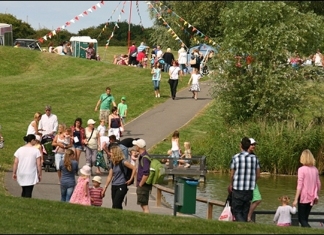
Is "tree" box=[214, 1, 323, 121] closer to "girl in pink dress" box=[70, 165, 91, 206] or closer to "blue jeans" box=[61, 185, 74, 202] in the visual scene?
"blue jeans" box=[61, 185, 74, 202]

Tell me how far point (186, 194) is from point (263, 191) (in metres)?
11.6

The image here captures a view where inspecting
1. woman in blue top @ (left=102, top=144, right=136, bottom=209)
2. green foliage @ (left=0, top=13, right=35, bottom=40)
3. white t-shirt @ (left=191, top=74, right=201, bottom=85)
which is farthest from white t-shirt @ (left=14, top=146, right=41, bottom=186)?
green foliage @ (left=0, top=13, right=35, bottom=40)

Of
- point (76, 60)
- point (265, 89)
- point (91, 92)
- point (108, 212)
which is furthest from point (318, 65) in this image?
point (76, 60)

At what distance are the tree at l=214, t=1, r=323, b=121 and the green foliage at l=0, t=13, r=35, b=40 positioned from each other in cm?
1828

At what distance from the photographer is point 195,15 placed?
15523mm

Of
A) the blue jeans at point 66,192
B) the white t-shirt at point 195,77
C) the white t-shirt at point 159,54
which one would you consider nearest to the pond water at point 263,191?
the blue jeans at point 66,192

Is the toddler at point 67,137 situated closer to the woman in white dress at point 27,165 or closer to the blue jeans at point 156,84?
the woman in white dress at point 27,165

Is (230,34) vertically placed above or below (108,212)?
above

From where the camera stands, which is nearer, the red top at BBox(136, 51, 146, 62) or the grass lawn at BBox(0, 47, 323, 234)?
the grass lawn at BBox(0, 47, 323, 234)

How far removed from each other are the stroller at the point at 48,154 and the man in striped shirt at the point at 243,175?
1277 cm

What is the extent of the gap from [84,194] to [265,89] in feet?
49.6

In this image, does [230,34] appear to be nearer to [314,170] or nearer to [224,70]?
[224,70]

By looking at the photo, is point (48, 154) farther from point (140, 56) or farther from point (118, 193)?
point (140, 56)

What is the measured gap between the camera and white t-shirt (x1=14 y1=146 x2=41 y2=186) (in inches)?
768
